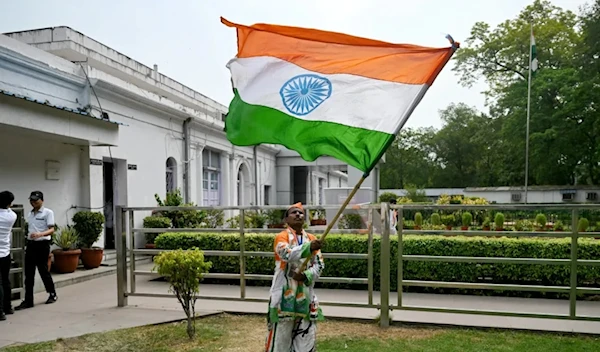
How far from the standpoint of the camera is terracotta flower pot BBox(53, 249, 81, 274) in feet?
30.8

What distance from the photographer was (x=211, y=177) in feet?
60.7

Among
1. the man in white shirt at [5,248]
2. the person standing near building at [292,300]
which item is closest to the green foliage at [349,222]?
the man in white shirt at [5,248]

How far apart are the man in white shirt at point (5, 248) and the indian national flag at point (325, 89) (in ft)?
13.5

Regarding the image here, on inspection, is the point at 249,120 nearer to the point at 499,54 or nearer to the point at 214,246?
the point at 214,246

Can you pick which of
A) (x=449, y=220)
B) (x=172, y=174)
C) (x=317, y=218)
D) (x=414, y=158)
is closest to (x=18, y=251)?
(x=172, y=174)

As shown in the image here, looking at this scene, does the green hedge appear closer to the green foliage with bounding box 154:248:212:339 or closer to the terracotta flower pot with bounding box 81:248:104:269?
the green foliage with bounding box 154:248:212:339

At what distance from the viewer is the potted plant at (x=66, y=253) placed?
370 inches

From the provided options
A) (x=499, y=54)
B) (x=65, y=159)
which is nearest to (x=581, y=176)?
(x=499, y=54)

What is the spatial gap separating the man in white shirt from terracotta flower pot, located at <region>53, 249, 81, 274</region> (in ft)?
9.54

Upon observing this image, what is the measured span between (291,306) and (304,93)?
5.93 ft

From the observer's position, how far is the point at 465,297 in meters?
7.55

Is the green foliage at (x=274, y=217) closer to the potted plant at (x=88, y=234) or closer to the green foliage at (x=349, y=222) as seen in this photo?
the green foliage at (x=349, y=222)

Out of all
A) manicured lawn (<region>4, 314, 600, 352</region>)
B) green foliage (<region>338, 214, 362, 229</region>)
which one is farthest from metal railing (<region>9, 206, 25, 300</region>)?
green foliage (<region>338, 214, 362, 229</region>)

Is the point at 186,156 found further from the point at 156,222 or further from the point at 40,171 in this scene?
the point at 40,171
